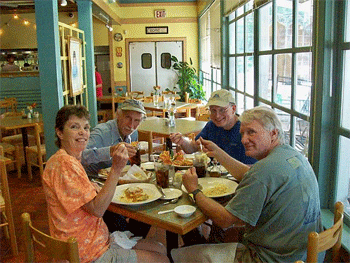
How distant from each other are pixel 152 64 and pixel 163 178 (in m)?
8.88

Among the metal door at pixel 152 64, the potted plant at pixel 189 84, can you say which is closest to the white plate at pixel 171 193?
the potted plant at pixel 189 84

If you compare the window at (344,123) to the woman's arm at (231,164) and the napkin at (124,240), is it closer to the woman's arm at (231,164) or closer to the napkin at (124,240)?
the woman's arm at (231,164)

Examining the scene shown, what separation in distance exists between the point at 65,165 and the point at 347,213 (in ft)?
5.41

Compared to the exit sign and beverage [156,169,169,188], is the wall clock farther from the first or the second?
beverage [156,169,169,188]

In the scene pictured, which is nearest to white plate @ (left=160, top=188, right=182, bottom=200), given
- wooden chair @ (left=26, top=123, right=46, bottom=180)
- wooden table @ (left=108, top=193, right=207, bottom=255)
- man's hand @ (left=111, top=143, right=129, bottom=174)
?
wooden table @ (left=108, top=193, right=207, bottom=255)

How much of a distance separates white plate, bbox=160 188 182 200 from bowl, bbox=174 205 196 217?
15 centimetres

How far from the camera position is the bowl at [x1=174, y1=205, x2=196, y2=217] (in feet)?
5.78

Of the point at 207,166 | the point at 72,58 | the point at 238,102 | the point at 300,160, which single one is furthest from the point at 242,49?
the point at 300,160

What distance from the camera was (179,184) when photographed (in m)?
2.23

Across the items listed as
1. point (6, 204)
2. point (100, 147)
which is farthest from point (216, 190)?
point (6, 204)

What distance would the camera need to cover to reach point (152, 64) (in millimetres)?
10727

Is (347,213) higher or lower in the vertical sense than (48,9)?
lower

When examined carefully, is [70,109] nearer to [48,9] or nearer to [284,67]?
[284,67]

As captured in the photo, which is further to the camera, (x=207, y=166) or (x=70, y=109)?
(x=207, y=166)
